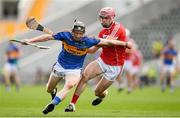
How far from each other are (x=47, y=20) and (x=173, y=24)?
24.2 ft

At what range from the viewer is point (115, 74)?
21547mm

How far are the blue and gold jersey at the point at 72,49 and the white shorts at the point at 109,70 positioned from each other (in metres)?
1.63

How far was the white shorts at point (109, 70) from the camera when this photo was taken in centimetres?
2145

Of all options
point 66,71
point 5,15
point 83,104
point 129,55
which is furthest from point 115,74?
point 5,15

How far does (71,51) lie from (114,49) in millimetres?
2109

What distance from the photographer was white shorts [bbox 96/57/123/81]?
70.4 ft

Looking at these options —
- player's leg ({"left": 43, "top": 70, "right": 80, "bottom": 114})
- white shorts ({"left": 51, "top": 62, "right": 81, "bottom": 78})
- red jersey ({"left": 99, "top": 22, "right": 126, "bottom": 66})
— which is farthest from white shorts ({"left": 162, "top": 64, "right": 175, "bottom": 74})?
player's leg ({"left": 43, "top": 70, "right": 80, "bottom": 114})

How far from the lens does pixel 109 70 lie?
21.5 m

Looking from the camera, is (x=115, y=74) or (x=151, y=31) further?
(x=151, y=31)

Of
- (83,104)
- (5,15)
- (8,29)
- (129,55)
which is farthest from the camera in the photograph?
(5,15)

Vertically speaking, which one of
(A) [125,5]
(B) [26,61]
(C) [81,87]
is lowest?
(B) [26,61]

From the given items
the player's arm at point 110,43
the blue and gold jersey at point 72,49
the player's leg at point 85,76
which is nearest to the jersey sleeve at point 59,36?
the blue and gold jersey at point 72,49

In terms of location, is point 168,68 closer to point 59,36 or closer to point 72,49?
point 72,49

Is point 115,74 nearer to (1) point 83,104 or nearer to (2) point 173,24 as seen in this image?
(1) point 83,104
